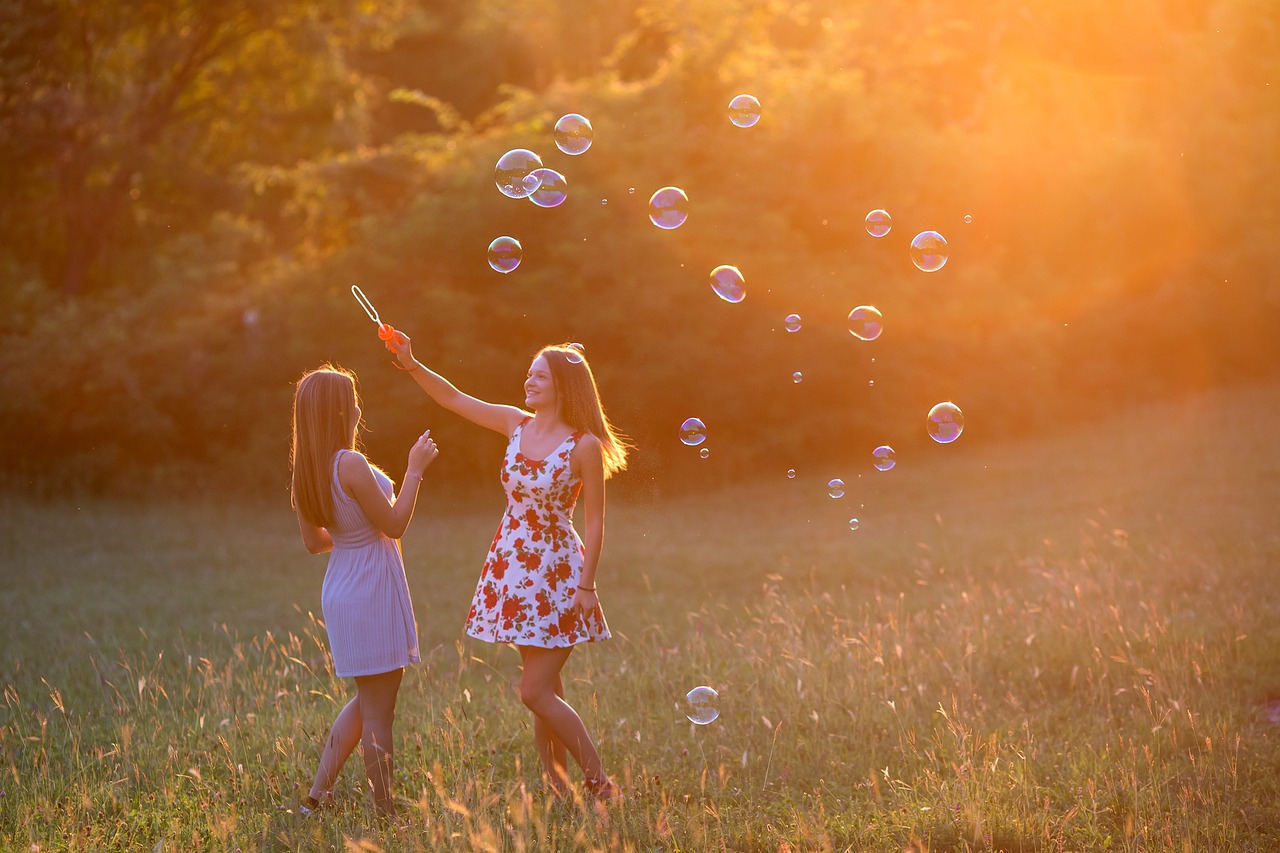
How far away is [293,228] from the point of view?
2842 cm

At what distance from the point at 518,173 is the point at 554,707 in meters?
3.88

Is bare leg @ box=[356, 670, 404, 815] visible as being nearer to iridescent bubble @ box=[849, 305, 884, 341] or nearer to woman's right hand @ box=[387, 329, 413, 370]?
woman's right hand @ box=[387, 329, 413, 370]

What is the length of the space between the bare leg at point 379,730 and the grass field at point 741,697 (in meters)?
0.11

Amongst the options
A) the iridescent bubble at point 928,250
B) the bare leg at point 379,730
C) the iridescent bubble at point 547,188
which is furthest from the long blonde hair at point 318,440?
the iridescent bubble at point 928,250

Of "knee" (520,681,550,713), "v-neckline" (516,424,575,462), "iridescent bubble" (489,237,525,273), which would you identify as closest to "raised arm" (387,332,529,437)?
"v-neckline" (516,424,575,462)

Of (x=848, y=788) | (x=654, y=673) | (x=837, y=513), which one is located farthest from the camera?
(x=837, y=513)

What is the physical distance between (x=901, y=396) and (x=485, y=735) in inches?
543

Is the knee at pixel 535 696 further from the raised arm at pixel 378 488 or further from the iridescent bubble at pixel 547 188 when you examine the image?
the iridescent bubble at pixel 547 188

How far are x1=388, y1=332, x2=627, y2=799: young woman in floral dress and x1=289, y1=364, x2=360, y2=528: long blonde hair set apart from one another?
487 mm

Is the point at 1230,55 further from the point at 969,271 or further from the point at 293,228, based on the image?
the point at 293,228

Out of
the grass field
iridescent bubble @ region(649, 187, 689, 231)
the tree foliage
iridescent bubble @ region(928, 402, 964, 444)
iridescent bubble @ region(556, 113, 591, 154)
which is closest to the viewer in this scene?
the grass field

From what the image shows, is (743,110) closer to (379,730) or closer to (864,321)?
(864,321)

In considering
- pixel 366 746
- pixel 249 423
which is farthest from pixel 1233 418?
pixel 366 746

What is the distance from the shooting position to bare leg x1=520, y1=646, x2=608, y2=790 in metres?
5.36
